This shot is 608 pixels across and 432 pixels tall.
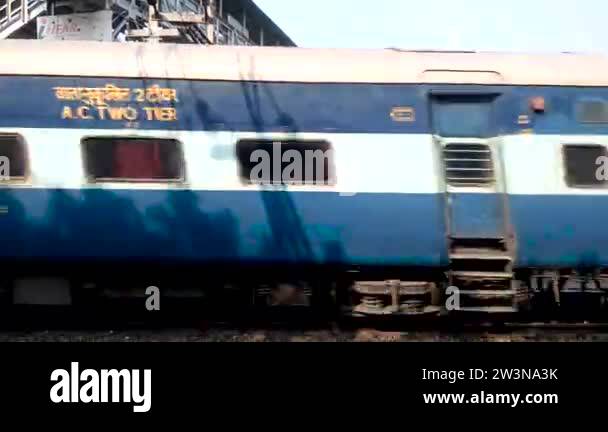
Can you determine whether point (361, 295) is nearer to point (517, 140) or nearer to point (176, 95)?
point (517, 140)

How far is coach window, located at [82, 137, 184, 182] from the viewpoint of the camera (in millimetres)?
6664

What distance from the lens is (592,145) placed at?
6.90 meters

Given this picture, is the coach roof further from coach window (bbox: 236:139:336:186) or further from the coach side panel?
coach window (bbox: 236:139:336:186)

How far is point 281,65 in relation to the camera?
22.7ft

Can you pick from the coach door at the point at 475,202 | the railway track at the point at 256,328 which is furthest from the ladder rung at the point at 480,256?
the railway track at the point at 256,328

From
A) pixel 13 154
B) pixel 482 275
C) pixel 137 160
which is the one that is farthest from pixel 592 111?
pixel 13 154

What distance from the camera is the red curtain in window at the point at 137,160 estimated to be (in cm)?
668

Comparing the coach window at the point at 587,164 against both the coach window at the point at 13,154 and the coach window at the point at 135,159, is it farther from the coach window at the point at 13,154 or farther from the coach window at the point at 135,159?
the coach window at the point at 13,154

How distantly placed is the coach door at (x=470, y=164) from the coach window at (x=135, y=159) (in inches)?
108

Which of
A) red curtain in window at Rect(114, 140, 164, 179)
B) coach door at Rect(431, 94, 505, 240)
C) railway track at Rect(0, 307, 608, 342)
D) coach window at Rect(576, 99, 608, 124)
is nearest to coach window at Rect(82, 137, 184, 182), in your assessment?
red curtain in window at Rect(114, 140, 164, 179)

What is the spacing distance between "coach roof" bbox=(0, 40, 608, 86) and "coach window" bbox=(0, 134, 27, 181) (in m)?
0.69

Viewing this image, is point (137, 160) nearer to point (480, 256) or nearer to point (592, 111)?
point (480, 256)

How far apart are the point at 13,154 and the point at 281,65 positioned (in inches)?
114

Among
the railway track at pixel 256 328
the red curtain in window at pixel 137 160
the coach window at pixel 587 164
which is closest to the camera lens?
the railway track at pixel 256 328
